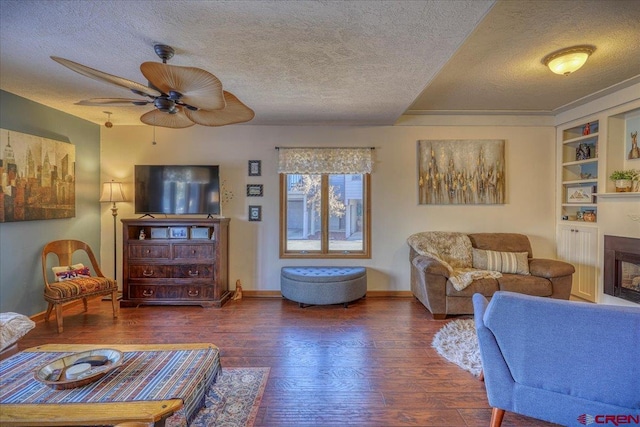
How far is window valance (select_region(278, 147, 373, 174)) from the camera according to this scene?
4.39 meters

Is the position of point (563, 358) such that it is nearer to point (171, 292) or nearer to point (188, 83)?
point (188, 83)

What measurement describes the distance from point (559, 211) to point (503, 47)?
118 inches

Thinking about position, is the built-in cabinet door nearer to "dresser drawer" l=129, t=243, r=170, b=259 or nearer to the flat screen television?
the flat screen television

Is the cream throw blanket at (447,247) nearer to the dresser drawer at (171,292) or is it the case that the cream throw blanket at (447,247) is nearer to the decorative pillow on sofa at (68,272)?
the dresser drawer at (171,292)

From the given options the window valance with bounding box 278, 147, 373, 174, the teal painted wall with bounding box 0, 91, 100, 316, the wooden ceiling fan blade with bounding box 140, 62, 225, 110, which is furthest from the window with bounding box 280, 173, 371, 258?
the teal painted wall with bounding box 0, 91, 100, 316

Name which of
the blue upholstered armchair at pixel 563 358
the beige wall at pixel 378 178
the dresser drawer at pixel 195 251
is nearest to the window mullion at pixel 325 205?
the beige wall at pixel 378 178

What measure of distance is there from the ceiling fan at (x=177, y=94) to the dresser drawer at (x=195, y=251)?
1.78 m

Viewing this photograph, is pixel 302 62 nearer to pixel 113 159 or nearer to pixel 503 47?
pixel 503 47

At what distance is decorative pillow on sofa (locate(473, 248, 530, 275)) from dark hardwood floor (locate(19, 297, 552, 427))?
3.19 feet

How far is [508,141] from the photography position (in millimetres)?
4449

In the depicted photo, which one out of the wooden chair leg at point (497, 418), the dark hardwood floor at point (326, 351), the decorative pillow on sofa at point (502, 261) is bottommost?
the dark hardwood floor at point (326, 351)

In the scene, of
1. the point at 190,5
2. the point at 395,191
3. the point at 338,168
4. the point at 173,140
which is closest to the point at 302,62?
the point at 190,5

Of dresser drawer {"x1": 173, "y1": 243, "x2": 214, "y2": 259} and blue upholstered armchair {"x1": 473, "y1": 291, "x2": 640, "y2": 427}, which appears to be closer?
blue upholstered armchair {"x1": 473, "y1": 291, "x2": 640, "y2": 427}

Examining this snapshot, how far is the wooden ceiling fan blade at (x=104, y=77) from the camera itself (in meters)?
1.71
